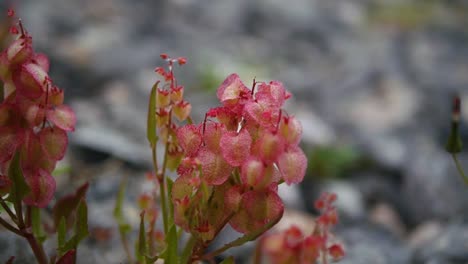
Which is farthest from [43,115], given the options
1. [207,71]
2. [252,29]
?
[252,29]

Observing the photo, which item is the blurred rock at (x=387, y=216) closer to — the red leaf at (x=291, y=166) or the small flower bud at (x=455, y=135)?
the small flower bud at (x=455, y=135)

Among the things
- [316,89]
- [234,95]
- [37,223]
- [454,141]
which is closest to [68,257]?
[37,223]

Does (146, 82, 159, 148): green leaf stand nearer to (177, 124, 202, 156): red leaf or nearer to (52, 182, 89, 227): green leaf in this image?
(177, 124, 202, 156): red leaf

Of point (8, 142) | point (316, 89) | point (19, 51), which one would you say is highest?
Result: point (19, 51)

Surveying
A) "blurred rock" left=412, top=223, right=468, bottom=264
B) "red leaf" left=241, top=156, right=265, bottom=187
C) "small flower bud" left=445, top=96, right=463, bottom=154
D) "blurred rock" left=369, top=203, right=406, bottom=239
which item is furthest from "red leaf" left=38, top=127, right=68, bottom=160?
"blurred rock" left=369, top=203, right=406, bottom=239

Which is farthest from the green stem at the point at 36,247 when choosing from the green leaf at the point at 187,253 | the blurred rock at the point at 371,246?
the blurred rock at the point at 371,246

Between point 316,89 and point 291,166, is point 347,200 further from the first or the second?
point 291,166

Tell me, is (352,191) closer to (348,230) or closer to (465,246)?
(348,230)
